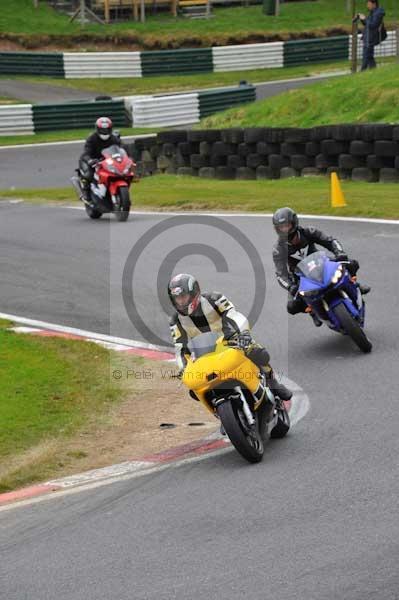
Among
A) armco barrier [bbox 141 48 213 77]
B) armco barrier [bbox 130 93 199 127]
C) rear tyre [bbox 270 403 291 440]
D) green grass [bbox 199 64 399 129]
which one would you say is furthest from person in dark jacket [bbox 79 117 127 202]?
armco barrier [bbox 141 48 213 77]

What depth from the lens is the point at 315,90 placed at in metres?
24.2

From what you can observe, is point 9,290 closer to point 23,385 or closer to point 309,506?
Result: point 23,385

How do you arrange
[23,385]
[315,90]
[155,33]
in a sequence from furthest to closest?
[155,33], [315,90], [23,385]

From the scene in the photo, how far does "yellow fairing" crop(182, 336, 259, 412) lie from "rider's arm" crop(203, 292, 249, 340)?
0.14 metres

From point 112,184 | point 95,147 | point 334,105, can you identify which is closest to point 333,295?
point 112,184

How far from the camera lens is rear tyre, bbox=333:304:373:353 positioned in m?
10.6

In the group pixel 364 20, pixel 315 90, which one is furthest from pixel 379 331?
pixel 364 20

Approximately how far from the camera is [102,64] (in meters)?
36.8

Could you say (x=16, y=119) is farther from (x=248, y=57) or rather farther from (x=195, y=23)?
(x=195, y=23)

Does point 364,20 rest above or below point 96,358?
above

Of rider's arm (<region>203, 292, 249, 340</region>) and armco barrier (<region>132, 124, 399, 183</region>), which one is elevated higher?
rider's arm (<region>203, 292, 249, 340</region>)

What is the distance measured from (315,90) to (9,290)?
11309mm

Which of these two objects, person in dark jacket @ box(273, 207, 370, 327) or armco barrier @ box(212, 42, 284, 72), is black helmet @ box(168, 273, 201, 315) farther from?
armco barrier @ box(212, 42, 284, 72)

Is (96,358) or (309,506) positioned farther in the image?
(96,358)
